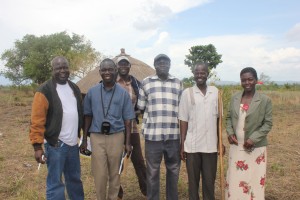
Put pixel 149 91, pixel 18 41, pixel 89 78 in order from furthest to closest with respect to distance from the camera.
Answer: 1. pixel 18 41
2. pixel 89 78
3. pixel 149 91

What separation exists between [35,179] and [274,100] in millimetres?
16153

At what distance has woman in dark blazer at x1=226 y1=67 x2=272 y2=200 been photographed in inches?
132

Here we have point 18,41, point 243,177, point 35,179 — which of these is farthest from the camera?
point 18,41

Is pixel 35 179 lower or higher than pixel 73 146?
lower

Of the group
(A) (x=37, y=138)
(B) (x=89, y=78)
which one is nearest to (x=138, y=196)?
(A) (x=37, y=138)

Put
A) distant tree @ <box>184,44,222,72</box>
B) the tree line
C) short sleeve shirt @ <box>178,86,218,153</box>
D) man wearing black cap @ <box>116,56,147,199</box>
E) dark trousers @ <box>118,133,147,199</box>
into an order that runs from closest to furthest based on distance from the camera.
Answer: short sleeve shirt @ <box>178,86,218,153</box> → man wearing black cap @ <box>116,56,147,199</box> → dark trousers @ <box>118,133,147,199</box> → the tree line → distant tree @ <box>184,44,222,72</box>

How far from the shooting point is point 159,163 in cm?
382

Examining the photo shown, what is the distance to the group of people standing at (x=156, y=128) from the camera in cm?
337

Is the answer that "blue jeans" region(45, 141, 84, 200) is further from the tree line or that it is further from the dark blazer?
the tree line

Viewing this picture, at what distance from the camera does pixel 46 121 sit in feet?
11.1

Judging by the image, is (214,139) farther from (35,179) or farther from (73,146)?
(35,179)

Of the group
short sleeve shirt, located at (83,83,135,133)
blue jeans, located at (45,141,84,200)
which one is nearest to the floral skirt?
short sleeve shirt, located at (83,83,135,133)

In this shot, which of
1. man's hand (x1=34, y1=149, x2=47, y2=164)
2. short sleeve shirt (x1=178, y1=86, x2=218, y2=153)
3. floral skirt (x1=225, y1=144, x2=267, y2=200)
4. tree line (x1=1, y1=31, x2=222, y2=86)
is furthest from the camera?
tree line (x1=1, y1=31, x2=222, y2=86)

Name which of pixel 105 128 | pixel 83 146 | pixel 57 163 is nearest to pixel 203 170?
pixel 105 128
